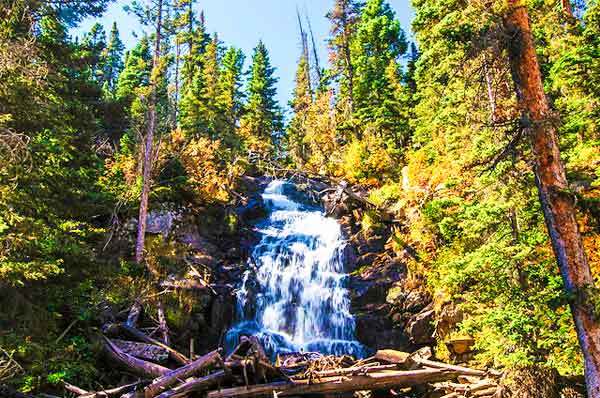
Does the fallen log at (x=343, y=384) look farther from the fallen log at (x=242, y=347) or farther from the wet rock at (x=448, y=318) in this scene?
the wet rock at (x=448, y=318)

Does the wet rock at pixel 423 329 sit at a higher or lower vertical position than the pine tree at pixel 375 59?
lower

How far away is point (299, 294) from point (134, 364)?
9341 millimetres

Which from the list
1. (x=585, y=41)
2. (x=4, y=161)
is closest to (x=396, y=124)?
(x=585, y=41)

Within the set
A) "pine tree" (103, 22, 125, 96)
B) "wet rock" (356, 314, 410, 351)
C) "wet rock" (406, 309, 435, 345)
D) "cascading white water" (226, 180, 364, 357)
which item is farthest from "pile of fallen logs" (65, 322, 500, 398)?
"pine tree" (103, 22, 125, 96)

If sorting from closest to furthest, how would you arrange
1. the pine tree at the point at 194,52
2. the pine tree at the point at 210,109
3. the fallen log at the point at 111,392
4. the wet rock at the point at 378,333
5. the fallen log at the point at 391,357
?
the fallen log at the point at 111,392 < the fallen log at the point at 391,357 < the wet rock at the point at 378,333 < the pine tree at the point at 210,109 < the pine tree at the point at 194,52

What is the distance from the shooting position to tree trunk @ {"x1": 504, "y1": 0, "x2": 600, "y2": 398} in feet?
18.9

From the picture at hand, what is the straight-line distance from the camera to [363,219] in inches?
834

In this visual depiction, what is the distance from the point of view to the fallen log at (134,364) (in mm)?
10000

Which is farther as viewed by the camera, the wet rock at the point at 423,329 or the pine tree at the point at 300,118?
the pine tree at the point at 300,118

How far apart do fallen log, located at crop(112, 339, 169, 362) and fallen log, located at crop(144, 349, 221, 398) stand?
1.97m

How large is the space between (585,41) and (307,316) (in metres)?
13.5

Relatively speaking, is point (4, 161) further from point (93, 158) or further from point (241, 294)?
point (241, 294)

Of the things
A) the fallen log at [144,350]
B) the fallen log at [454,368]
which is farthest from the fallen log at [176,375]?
the fallen log at [454,368]

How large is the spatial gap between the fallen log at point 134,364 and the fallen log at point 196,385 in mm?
1339
